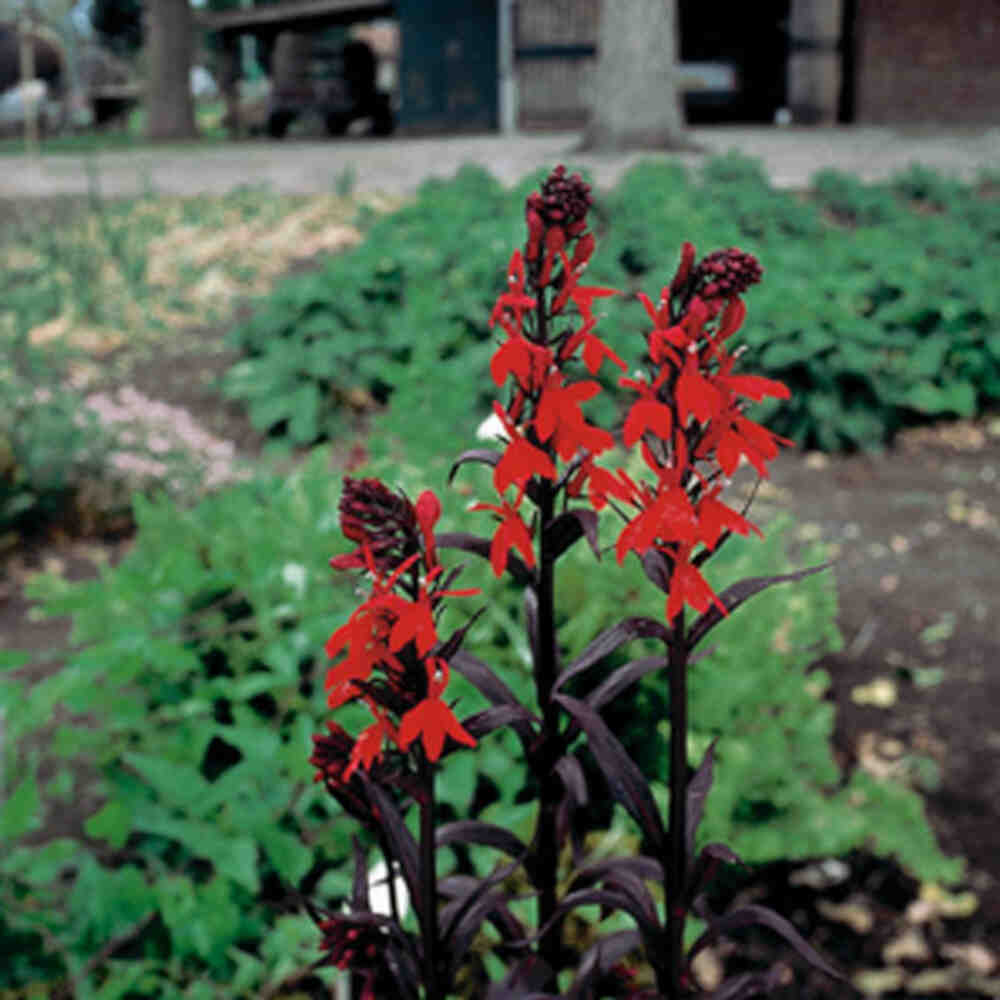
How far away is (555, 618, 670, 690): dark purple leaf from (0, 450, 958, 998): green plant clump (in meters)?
1.02

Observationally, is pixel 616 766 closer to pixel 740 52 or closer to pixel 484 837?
pixel 484 837

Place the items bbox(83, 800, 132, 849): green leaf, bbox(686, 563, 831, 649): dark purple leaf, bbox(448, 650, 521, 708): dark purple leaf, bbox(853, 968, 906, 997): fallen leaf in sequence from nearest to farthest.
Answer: bbox(686, 563, 831, 649): dark purple leaf → bbox(448, 650, 521, 708): dark purple leaf → bbox(83, 800, 132, 849): green leaf → bbox(853, 968, 906, 997): fallen leaf

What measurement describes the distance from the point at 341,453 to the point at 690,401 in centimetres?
434

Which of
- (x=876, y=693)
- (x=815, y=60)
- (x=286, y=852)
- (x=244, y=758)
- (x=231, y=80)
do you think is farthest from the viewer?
(x=231, y=80)

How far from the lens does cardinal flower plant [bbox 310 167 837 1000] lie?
0.80 meters

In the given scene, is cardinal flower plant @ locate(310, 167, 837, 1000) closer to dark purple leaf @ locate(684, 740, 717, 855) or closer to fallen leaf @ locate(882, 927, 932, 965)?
dark purple leaf @ locate(684, 740, 717, 855)

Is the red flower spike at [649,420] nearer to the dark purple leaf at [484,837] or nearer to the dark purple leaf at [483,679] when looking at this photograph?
the dark purple leaf at [483,679]

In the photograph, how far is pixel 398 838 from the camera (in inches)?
37.8

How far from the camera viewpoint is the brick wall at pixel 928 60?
1551 cm

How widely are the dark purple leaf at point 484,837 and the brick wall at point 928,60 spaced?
16200mm

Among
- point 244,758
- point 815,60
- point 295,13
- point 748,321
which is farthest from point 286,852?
point 295,13

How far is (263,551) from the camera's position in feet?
8.04

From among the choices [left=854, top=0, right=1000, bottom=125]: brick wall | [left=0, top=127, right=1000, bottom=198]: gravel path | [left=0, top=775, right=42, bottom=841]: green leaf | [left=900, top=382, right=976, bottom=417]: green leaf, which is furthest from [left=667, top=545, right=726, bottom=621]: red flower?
[left=854, top=0, right=1000, bottom=125]: brick wall

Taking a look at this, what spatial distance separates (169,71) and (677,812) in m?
20.0
